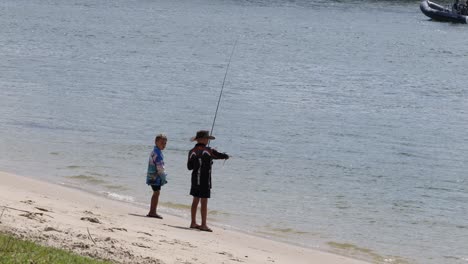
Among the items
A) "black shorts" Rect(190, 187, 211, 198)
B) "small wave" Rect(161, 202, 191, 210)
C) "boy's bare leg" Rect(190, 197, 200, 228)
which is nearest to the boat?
"small wave" Rect(161, 202, 191, 210)

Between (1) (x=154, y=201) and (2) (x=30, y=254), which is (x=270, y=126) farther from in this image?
(2) (x=30, y=254)

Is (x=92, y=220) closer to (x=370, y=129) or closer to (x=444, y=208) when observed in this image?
(x=444, y=208)

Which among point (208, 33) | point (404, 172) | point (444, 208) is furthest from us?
point (208, 33)

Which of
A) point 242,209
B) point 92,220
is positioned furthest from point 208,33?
point 92,220

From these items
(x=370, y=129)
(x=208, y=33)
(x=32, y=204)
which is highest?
(x=32, y=204)

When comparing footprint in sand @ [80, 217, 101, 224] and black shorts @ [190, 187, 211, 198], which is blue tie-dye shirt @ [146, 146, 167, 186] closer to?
black shorts @ [190, 187, 211, 198]

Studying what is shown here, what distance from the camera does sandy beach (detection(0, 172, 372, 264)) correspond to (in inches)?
405

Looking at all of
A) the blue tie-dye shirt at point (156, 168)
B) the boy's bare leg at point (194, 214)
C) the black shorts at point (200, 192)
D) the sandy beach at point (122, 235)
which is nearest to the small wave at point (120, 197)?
the sandy beach at point (122, 235)

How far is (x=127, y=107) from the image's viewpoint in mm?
29141

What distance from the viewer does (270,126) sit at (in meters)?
26.8

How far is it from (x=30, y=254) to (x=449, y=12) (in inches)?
2863

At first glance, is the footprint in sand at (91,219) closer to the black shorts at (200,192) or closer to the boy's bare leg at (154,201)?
the black shorts at (200,192)

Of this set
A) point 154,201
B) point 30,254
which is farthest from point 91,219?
point 30,254

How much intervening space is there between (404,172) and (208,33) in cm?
4290
